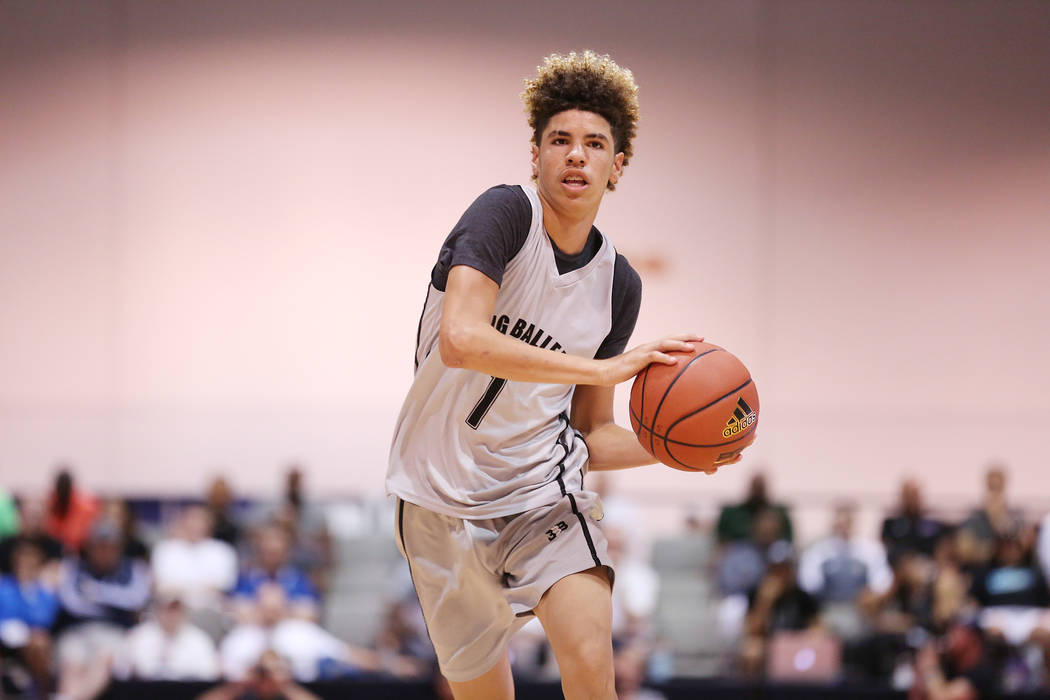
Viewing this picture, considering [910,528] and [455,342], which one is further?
[910,528]

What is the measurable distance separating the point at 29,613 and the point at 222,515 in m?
1.44

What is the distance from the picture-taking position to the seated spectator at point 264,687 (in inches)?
266

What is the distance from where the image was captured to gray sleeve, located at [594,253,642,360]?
3404 millimetres

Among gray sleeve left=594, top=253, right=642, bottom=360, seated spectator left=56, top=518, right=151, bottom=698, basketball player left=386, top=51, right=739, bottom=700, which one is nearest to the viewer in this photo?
basketball player left=386, top=51, right=739, bottom=700

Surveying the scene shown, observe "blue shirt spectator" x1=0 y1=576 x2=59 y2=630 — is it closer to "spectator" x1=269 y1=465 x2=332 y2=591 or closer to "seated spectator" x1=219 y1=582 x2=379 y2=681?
"seated spectator" x1=219 y1=582 x2=379 y2=681

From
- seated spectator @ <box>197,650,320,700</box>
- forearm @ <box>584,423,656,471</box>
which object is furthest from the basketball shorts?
seated spectator @ <box>197,650,320,700</box>

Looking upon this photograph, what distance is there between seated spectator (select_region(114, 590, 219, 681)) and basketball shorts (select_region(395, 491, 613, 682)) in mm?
4182

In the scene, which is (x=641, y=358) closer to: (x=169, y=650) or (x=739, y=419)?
(x=739, y=419)

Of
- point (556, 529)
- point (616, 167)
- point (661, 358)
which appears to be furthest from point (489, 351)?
point (616, 167)

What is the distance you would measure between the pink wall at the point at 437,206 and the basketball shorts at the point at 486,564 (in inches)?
276

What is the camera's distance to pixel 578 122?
10.4 feet

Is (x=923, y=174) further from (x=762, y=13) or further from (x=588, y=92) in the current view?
(x=588, y=92)

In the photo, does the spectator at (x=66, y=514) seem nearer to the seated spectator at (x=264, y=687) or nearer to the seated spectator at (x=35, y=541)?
the seated spectator at (x=35, y=541)

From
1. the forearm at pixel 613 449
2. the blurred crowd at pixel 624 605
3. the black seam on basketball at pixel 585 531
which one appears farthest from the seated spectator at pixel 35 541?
the black seam on basketball at pixel 585 531
